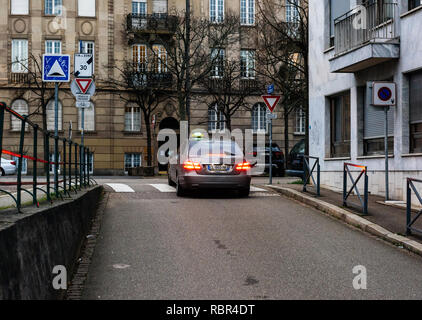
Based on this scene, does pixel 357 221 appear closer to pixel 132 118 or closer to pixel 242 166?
pixel 242 166

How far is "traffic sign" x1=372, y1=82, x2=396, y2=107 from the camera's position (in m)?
14.0

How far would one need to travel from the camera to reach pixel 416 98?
49.4 feet

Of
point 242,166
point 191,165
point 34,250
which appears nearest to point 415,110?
point 242,166

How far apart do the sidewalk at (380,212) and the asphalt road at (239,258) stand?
61 cm

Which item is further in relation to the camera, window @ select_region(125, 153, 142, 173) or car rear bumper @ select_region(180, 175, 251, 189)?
window @ select_region(125, 153, 142, 173)

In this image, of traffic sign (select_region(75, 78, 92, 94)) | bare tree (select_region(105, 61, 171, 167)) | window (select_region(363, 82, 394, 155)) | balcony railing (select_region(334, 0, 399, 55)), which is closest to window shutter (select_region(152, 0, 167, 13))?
bare tree (select_region(105, 61, 171, 167))

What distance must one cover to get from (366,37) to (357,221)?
Answer: 7176 mm

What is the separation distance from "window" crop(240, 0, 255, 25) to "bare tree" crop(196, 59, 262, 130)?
2991 millimetres

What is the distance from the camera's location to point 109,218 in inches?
474

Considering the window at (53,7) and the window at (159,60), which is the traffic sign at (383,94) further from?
the window at (53,7)

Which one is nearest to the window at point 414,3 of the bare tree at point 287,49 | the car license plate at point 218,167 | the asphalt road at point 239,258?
the asphalt road at point 239,258

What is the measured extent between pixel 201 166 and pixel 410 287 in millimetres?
9539

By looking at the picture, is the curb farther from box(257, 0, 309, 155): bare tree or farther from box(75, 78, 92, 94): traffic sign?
box(257, 0, 309, 155): bare tree

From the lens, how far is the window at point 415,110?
14953 mm
